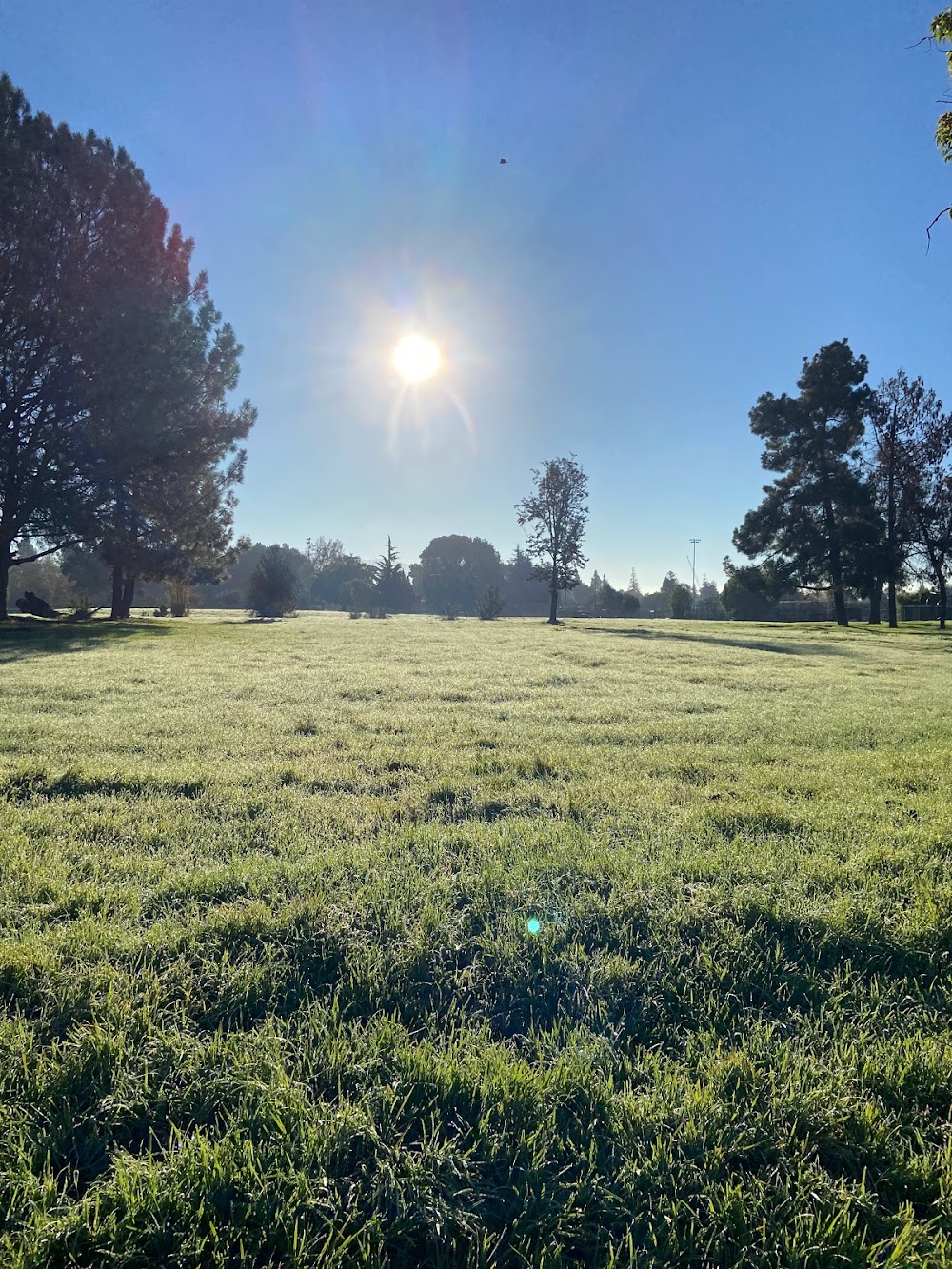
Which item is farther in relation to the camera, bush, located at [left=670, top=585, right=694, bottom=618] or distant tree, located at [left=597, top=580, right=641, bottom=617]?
distant tree, located at [left=597, top=580, right=641, bottom=617]

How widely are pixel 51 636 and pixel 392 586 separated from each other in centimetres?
6798

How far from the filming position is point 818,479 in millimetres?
37938

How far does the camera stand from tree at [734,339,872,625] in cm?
3697

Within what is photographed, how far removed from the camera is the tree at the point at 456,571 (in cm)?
9134

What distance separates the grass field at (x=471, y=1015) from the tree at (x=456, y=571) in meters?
85.6

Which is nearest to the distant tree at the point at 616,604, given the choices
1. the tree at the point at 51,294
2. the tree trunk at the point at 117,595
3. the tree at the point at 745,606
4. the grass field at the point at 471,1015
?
the tree at the point at 745,606

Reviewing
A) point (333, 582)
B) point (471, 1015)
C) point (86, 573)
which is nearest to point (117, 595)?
point (86, 573)

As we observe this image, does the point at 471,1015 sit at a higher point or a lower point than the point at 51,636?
lower

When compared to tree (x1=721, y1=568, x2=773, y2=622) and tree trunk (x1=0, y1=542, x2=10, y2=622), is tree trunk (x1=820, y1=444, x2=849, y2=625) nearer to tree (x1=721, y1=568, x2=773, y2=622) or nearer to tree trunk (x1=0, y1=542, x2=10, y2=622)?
tree (x1=721, y1=568, x2=773, y2=622)

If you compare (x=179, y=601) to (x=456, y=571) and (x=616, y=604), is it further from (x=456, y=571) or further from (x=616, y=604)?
(x=456, y=571)

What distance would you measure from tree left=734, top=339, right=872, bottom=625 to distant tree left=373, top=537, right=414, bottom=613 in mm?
43482

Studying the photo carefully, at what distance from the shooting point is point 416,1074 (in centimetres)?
172

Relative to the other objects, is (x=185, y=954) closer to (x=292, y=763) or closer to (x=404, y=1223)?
(x=404, y=1223)

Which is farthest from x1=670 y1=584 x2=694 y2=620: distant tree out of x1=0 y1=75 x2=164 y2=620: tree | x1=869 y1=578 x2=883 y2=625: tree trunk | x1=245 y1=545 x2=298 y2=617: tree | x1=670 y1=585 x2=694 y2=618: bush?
x1=0 y1=75 x2=164 y2=620: tree
